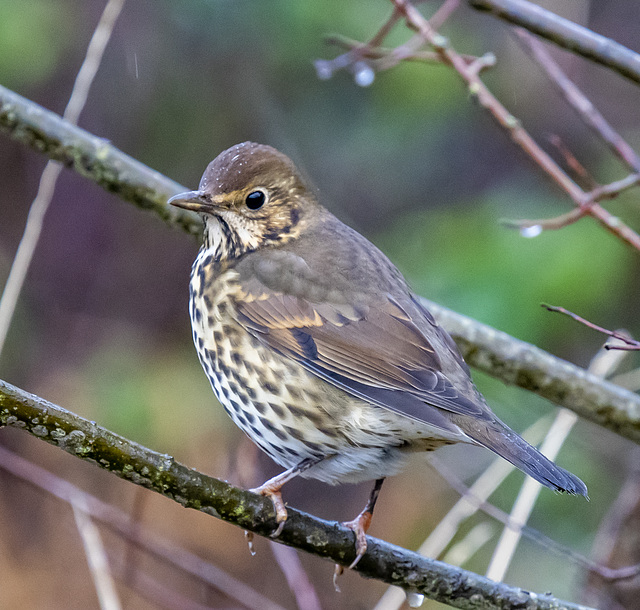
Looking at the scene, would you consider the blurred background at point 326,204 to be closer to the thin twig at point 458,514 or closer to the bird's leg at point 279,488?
the thin twig at point 458,514

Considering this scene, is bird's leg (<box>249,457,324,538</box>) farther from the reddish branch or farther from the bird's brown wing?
the reddish branch

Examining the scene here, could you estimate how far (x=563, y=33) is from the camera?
2473 millimetres

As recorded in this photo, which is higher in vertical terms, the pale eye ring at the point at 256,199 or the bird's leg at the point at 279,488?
the pale eye ring at the point at 256,199

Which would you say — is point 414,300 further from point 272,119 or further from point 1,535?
point 1,535

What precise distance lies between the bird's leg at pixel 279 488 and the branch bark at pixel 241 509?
0.07 ft

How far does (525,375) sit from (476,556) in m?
1.68

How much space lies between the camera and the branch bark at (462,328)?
2623mm

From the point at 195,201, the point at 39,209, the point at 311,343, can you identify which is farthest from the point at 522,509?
the point at 39,209

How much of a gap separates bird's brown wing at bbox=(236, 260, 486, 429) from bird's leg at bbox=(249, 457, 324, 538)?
0.25m

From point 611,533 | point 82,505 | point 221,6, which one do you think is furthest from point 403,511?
point 221,6

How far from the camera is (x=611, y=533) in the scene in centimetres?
297

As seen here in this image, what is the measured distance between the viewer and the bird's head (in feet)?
7.41

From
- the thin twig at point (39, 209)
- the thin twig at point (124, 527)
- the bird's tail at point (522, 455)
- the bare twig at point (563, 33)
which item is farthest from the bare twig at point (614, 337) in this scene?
the thin twig at point (39, 209)

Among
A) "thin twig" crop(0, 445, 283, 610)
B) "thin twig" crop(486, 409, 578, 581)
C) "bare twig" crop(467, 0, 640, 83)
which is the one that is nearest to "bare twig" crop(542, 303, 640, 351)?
"thin twig" crop(486, 409, 578, 581)
